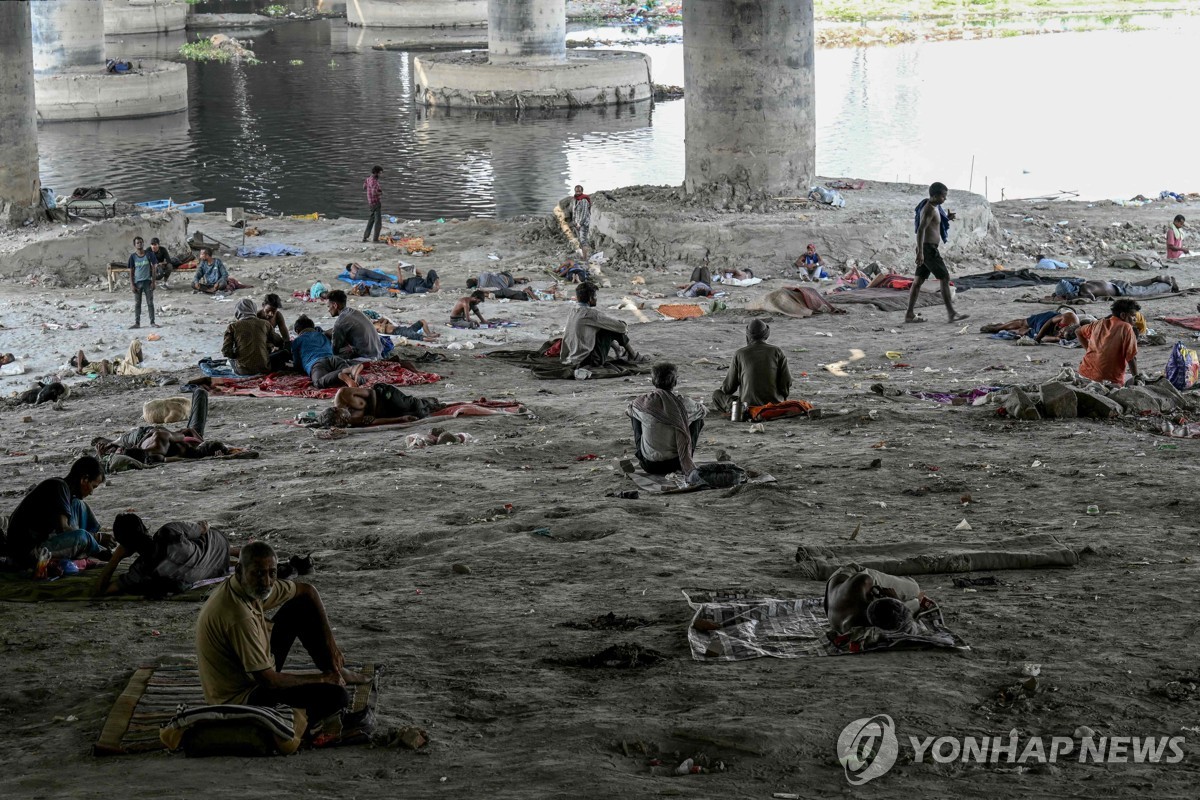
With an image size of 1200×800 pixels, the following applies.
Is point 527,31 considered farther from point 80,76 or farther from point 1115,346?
point 1115,346

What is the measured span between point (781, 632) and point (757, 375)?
493 cm

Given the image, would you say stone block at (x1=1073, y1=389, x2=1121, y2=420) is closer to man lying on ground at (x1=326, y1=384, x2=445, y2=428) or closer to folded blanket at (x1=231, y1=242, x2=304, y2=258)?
man lying on ground at (x1=326, y1=384, x2=445, y2=428)

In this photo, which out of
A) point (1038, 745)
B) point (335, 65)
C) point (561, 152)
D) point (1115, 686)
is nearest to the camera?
point (1038, 745)

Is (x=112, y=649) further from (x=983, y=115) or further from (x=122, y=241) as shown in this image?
(x=983, y=115)

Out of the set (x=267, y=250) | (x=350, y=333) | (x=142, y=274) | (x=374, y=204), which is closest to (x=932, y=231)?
(x=350, y=333)

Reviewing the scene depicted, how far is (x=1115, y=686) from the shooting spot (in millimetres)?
5781

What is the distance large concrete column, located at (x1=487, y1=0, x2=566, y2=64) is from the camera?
42406mm

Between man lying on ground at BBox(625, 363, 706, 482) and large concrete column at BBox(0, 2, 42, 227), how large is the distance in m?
15.8

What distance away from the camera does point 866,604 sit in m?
6.39

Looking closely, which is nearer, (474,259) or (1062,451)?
(1062,451)

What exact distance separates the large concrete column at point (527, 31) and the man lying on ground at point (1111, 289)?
92.7ft

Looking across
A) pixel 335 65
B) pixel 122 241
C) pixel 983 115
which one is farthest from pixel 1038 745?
pixel 335 65

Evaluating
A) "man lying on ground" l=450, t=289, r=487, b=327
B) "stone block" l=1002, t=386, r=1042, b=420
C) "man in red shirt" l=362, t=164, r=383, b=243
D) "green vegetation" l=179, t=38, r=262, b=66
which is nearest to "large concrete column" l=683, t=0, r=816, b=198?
"man in red shirt" l=362, t=164, r=383, b=243

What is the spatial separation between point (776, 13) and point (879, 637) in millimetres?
15729
